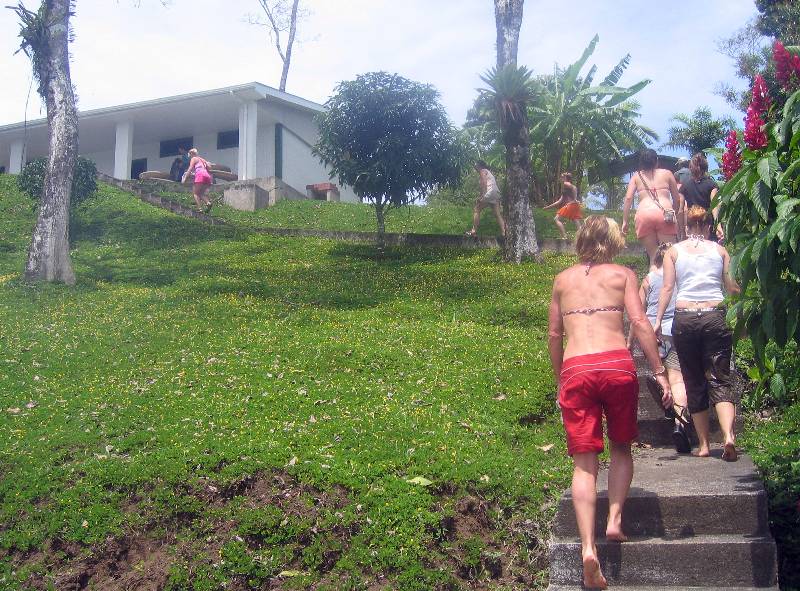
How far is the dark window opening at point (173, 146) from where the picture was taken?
A: 98.6 ft

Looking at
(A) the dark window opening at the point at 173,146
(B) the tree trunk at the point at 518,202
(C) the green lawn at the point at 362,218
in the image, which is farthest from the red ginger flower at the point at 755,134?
(A) the dark window opening at the point at 173,146

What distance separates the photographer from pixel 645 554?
15.8 feet

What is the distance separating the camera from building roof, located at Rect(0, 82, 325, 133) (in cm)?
2472

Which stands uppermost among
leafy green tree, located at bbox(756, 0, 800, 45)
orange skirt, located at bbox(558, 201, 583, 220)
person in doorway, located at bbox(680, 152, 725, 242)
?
leafy green tree, located at bbox(756, 0, 800, 45)

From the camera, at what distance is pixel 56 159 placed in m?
14.3

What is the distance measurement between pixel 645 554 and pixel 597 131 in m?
23.3

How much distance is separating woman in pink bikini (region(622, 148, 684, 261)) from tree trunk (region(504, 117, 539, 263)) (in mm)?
5680

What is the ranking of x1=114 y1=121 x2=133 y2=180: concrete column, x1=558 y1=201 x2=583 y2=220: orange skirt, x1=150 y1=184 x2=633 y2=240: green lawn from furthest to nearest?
x1=114 y1=121 x2=133 y2=180: concrete column → x1=150 y1=184 x2=633 y2=240: green lawn → x1=558 y1=201 x2=583 y2=220: orange skirt

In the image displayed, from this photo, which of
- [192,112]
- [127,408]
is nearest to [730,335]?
[127,408]

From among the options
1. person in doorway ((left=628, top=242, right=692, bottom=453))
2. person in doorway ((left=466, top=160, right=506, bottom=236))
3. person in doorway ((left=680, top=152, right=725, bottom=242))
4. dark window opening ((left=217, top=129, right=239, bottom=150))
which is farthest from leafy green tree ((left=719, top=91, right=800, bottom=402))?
dark window opening ((left=217, top=129, right=239, bottom=150))

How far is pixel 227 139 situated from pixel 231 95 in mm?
4496

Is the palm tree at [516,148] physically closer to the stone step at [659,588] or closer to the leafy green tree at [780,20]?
the stone step at [659,588]

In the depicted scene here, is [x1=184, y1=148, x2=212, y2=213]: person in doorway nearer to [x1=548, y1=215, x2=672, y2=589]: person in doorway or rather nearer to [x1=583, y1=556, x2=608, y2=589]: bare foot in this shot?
[x1=548, y1=215, x2=672, y2=589]: person in doorway

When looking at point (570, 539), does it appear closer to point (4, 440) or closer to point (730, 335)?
point (730, 335)
